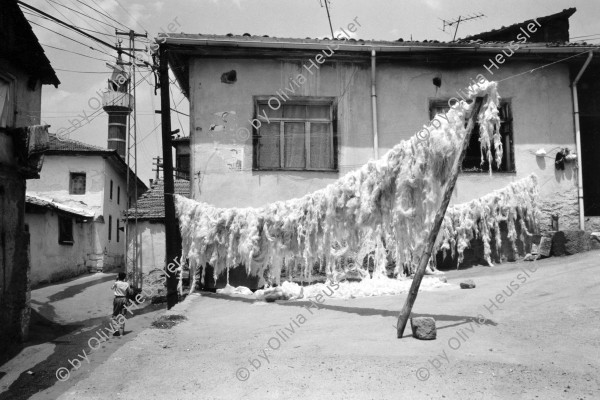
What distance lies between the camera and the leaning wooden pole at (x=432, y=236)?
5.91 metres

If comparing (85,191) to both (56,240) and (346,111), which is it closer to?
(56,240)

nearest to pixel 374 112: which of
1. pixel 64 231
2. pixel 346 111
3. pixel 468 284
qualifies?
pixel 346 111

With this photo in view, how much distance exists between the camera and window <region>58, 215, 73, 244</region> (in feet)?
66.6

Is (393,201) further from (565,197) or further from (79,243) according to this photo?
(79,243)

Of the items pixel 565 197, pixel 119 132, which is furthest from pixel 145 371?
pixel 119 132

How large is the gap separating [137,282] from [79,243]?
11.8 meters

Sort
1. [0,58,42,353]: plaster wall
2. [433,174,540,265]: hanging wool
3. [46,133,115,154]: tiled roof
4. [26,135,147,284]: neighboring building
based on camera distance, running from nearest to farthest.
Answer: [0,58,42,353]: plaster wall < [433,174,540,265]: hanging wool < [26,135,147,284]: neighboring building < [46,133,115,154]: tiled roof

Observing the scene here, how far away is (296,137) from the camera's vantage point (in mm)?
12172

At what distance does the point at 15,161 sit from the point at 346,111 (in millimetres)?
7798

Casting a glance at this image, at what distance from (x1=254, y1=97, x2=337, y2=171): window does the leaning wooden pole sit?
19.6 feet

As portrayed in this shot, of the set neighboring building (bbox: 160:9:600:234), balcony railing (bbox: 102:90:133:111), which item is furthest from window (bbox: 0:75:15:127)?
balcony railing (bbox: 102:90:133:111)

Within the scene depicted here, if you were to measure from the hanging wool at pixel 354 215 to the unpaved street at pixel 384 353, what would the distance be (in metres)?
1.30

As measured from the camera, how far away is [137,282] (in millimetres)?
12984

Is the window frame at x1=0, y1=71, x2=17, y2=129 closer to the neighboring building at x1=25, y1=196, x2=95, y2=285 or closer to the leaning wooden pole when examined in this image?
the neighboring building at x1=25, y1=196, x2=95, y2=285
